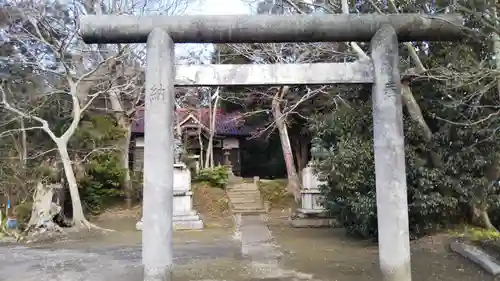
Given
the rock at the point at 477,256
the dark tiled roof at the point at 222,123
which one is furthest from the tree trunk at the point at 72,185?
the rock at the point at 477,256

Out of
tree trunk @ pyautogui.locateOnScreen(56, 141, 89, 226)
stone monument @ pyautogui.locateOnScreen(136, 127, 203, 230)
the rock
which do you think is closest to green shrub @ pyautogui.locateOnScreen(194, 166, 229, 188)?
stone monument @ pyautogui.locateOnScreen(136, 127, 203, 230)

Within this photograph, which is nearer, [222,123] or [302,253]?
[302,253]

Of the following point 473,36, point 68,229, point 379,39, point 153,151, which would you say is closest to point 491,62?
point 473,36

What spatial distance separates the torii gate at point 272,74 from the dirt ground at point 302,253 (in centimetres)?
152

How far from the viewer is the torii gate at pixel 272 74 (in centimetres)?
645

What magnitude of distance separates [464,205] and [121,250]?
8530 mm

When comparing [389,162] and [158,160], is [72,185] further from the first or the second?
[389,162]

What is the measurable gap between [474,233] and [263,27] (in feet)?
23.3

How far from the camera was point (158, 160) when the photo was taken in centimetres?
647

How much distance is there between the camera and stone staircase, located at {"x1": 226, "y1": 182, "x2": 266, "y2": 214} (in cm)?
2178

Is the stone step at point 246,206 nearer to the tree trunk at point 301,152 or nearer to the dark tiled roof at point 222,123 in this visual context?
the tree trunk at point 301,152

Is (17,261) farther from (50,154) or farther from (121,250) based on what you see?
(50,154)

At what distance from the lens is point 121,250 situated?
38.3 ft

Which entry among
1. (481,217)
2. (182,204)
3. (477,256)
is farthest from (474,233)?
(182,204)
